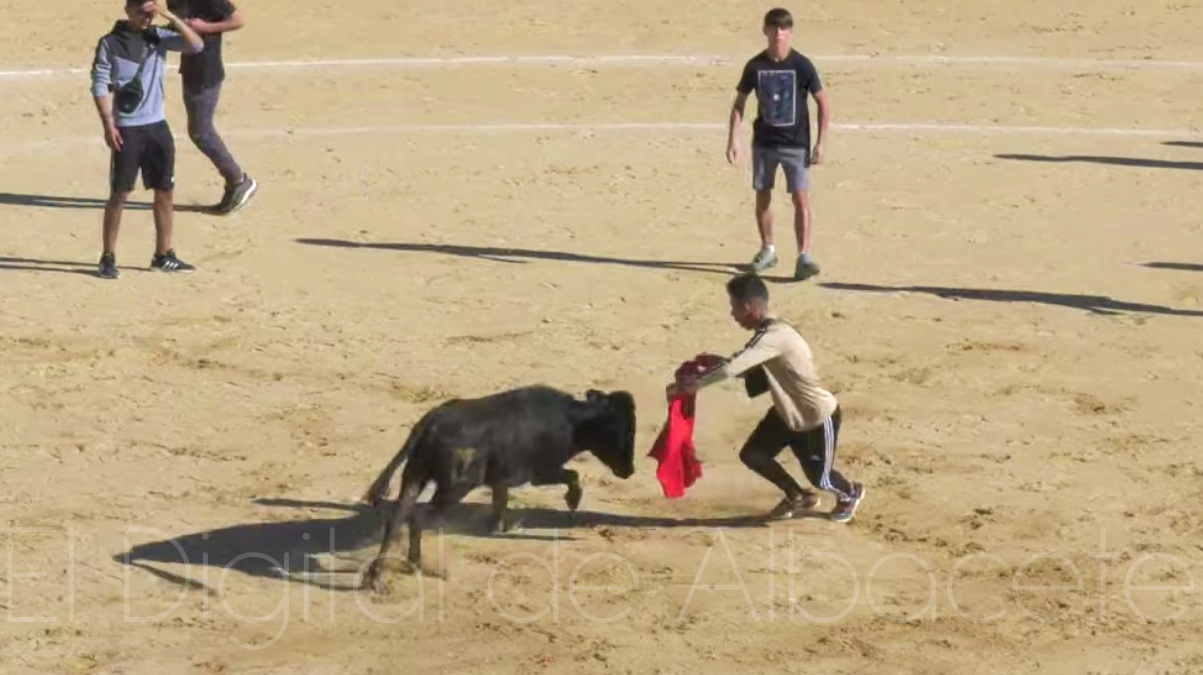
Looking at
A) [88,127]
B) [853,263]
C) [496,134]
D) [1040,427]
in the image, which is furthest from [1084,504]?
[88,127]

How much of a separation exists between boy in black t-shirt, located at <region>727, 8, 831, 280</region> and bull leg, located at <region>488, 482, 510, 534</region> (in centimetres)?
424

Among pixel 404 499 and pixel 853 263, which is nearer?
pixel 404 499

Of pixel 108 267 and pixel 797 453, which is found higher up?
pixel 108 267

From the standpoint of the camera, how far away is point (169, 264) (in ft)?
43.8

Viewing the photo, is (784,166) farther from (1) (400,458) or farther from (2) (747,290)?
(1) (400,458)

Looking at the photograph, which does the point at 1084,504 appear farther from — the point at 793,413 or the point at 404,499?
the point at 404,499

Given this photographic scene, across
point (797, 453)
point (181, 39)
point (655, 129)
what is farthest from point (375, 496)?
point (655, 129)

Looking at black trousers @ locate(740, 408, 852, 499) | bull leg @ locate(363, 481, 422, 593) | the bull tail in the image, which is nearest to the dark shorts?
the bull tail

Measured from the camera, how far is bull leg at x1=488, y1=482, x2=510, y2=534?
30.8 feet

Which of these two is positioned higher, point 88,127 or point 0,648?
point 88,127

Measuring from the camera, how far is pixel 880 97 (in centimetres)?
1791

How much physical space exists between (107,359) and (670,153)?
5.52 meters

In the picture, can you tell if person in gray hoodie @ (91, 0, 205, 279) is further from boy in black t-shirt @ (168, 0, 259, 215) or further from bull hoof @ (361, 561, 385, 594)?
bull hoof @ (361, 561, 385, 594)

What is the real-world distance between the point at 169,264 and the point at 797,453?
5130 millimetres
